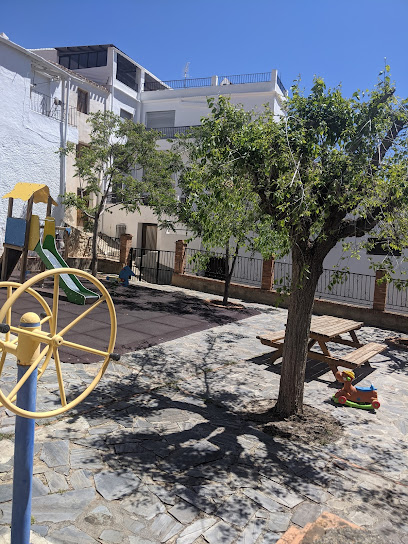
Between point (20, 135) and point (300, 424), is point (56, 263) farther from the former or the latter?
point (20, 135)

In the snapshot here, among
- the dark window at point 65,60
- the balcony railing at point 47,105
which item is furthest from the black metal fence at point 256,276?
the dark window at point 65,60

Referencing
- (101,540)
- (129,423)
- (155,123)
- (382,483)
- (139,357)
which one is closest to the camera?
(101,540)

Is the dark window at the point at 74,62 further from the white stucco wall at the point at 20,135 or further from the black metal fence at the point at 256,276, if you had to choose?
the black metal fence at the point at 256,276

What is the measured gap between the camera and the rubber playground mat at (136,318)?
9.23 metres

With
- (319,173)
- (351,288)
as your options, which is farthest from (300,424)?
(351,288)

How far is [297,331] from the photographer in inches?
228

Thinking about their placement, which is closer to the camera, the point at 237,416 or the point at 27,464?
the point at 27,464

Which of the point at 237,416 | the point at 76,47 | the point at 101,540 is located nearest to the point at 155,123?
the point at 76,47

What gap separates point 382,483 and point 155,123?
2907cm

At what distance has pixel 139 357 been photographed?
836cm

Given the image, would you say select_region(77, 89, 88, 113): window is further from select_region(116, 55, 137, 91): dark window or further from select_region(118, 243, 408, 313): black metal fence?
select_region(118, 243, 408, 313): black metal fence

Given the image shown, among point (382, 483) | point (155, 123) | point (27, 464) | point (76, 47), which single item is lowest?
point (382, 483)

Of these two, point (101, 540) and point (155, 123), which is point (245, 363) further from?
point (155, 123)

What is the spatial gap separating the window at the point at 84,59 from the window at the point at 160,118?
430 centimetres
